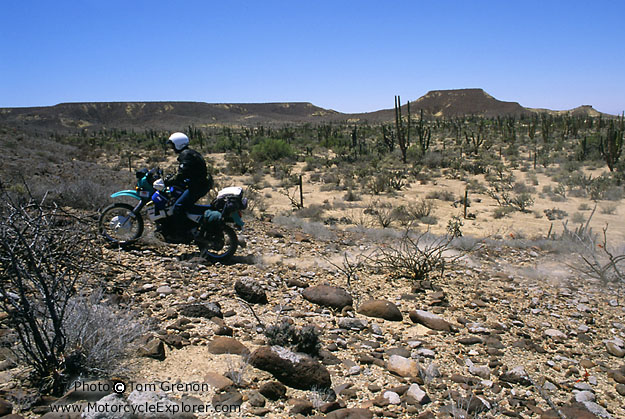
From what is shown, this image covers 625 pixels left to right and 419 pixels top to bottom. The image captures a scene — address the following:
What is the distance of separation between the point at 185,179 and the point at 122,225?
1.11 m

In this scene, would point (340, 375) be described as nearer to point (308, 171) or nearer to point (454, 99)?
point (308, 171)

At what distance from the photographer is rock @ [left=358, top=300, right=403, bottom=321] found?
4.38 meters

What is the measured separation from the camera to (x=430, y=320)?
427 centimetres

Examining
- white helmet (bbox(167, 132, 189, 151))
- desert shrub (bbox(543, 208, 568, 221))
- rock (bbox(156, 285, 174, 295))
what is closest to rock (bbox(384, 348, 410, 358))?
rock (bbox(156, 285, 174, 295))

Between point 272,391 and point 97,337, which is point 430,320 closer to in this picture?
point 272,391

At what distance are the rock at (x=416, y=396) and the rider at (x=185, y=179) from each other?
12.6 feet

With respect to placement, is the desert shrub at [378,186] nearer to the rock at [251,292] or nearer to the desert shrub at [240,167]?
the desert shrub at [240,167]

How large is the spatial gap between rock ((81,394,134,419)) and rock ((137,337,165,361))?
807 millimetres

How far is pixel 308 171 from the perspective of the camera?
763 inches

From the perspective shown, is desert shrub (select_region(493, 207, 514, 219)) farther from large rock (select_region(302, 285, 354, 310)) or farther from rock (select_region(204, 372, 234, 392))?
rock (select_region(204, 372, 234, 392))

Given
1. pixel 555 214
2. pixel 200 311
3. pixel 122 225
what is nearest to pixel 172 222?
pixel 122 225

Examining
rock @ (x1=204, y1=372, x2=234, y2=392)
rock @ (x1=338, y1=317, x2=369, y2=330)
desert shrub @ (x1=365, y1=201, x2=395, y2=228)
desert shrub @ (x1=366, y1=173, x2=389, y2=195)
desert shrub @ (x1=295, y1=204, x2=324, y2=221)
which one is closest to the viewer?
rock @ (x1=204, y1=372, x2=234, y2=392)

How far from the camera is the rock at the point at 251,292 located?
14.6 ft

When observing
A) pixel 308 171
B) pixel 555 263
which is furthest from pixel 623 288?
pixel 308 171
